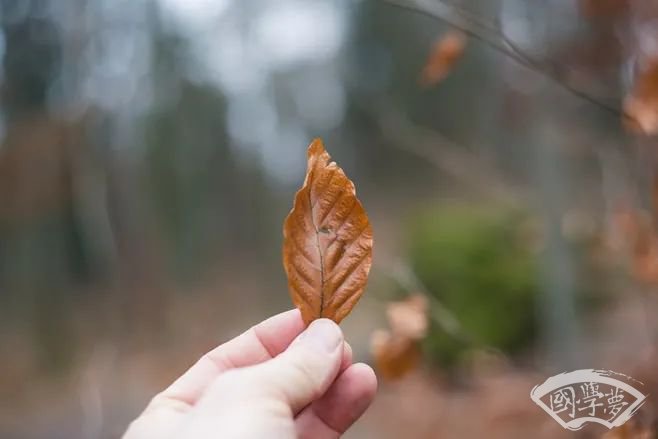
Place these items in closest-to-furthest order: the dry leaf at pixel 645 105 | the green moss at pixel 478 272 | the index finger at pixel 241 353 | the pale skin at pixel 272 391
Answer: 1. the pale skin at pixel 272 391
2. the index finger at pixel 241 353
3. the dry leaf at pixel 645 105
4. the green moss at pixel 478 272

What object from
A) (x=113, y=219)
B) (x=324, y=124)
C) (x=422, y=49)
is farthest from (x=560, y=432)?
(x=113, y=219)

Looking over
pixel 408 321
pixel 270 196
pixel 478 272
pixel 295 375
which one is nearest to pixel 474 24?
pixel 408 321

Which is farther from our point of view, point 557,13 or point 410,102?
point 410,102

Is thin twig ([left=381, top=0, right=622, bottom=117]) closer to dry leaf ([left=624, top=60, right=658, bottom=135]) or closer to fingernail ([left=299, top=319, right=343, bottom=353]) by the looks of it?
dry leaf ([left=624, top=60, right=658, bottom=135])

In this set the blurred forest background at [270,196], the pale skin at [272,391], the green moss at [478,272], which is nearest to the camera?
the pale skin at [272,391]

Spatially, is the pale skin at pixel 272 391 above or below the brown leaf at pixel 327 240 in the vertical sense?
below

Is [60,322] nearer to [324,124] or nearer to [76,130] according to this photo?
[76,130]

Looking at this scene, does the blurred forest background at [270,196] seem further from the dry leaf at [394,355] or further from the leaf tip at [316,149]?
the leaf tip at [316,149]

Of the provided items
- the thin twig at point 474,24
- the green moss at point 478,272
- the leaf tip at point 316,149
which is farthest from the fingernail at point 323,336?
the green moss at point 478,272
